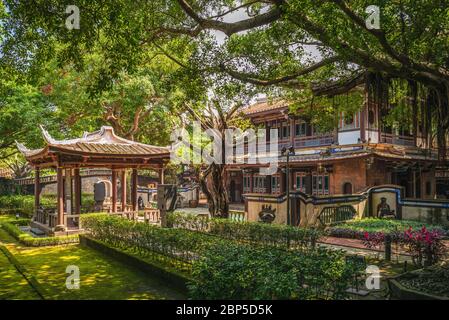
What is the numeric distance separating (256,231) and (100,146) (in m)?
8.55

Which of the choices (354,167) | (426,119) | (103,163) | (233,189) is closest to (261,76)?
(426,119)

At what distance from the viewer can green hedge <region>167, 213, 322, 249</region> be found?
1077 centimetres

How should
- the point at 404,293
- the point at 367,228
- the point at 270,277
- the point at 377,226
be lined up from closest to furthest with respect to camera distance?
the point at 270,277, the point at 404,293, the point at 367,228, the point at 377,226

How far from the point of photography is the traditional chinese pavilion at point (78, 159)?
15461 millimetres

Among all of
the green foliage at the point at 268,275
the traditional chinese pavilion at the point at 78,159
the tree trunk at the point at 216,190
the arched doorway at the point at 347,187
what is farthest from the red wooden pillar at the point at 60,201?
the arched doorway at the point at 347,187

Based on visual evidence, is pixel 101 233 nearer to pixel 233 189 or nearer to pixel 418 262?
pixel 418 262

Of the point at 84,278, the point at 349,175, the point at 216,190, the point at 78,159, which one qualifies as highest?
the point at 78,159

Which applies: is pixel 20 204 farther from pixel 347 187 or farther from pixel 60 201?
pixel 347 187

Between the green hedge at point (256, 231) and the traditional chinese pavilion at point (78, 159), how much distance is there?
4.16 metres

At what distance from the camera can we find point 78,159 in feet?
53.1

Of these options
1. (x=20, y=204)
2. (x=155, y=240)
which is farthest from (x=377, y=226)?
(x=20, y=204)

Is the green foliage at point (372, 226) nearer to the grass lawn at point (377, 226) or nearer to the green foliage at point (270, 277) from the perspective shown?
the grass lawn at point (377, 226)

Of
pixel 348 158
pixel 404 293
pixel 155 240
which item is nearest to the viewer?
pixel 404 293

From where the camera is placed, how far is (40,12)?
7.57 metres
